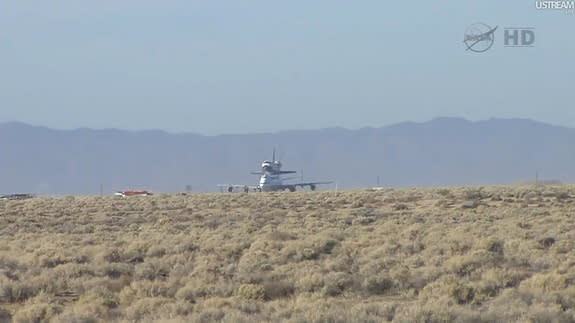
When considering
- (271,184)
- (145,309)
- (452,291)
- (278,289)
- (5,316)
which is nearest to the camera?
(145,309)

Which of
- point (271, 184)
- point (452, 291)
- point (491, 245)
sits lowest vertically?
point (271, 184)

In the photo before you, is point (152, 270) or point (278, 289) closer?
point (278, 289)

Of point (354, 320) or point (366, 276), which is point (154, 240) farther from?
point (354, 320)

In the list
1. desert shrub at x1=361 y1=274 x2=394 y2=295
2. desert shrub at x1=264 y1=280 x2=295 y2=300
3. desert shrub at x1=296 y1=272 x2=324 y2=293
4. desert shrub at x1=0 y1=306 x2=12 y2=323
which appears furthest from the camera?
desert shrub at x1=361 y1=274 x2=394 y2=295

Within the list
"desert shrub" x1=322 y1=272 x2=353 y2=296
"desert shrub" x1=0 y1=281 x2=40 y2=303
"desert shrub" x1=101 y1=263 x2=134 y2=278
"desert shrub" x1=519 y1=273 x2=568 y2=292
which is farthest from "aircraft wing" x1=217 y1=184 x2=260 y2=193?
"desert shrub" x1=519 y1=273 x2=568 y2=292

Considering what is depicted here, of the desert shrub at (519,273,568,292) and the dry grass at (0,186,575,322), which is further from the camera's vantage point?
the desert shrub at (519,273,568,292)

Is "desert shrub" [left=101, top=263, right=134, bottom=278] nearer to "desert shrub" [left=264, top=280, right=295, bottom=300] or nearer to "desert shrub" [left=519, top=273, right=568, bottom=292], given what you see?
"desert shrub" [left=264, top=280, right=295, bottom=300]

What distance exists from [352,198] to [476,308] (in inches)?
1720

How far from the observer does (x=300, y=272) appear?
67.1 ft

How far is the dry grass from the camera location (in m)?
15.4

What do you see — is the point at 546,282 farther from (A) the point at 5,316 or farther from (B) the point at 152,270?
(A) the point at 5,316

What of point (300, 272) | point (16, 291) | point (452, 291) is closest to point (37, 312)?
point (16, 291)

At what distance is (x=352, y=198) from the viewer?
59.6 m

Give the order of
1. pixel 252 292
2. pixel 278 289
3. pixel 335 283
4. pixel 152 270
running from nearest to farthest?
pixel 252 292 → pixel 278 289 → pixel 335 283 → pixel 152 270
